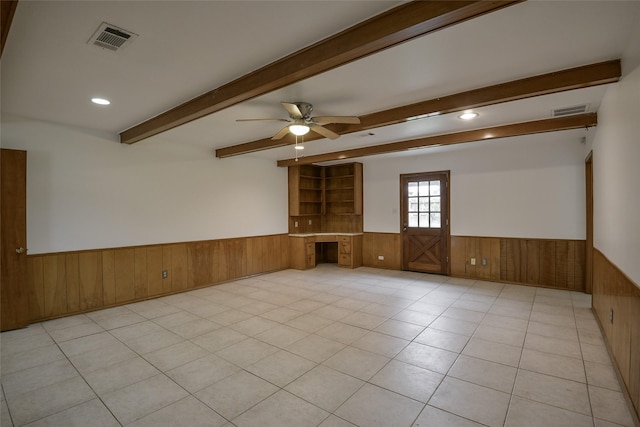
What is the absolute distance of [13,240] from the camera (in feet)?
11.7

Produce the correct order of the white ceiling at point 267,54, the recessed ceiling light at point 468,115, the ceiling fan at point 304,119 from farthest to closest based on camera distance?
the recessed ceiling light at point 468,115
the ceiling fan at point 304,119
the white ceiling at point 267,54

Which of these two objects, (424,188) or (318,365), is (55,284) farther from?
(424,188)

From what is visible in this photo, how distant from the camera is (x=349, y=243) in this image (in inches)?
283

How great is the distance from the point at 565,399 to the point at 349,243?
5135 mm

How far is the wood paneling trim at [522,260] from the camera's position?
5.02m

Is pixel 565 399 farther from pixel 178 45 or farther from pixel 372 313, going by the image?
pixel 178 45

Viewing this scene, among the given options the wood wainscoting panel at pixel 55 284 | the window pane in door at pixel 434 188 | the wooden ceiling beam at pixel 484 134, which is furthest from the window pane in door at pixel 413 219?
the wood wainscoting panel at pixel 55 284

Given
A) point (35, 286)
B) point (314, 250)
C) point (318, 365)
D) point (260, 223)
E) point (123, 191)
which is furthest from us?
point (314, 250)

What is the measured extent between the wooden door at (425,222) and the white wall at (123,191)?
11.0ft

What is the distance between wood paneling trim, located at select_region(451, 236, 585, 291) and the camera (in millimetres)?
5020

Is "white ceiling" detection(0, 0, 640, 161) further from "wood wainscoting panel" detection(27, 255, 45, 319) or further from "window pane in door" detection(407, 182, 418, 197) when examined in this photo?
"window pane in door" detection(407, 182, 418, 197)

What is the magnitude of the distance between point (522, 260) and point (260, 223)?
5160 mm

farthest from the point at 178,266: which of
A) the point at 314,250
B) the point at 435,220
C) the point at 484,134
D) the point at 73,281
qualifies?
the point at 484,134

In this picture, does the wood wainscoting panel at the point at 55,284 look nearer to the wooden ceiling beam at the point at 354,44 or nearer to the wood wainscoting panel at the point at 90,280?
the wood wainscoting panel at the point at 90,280
